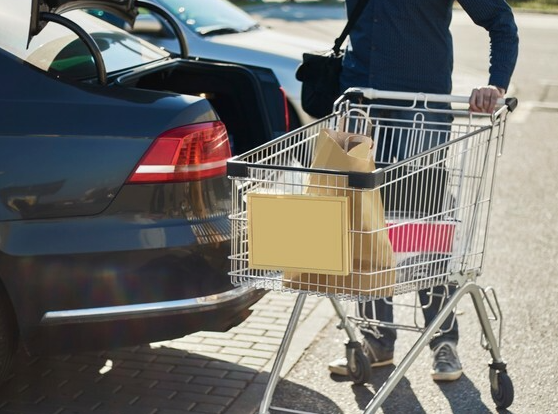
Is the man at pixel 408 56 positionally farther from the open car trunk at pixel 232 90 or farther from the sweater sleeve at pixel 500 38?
the open car trunk at pixel 232 90

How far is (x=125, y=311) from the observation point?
12.1ft

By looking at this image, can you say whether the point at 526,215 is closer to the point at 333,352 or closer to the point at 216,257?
the point at 333,352

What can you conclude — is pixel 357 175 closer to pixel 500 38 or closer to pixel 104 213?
pixel 104 213

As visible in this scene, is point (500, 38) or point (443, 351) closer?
point (500, 38)

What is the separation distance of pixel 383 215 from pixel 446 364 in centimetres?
140

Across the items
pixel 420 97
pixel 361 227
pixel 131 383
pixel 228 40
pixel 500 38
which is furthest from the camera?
pixel 228 40

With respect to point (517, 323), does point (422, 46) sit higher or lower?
higher

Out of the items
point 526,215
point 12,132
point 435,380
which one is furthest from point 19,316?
point 526,215

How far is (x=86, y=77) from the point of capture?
13.5ft

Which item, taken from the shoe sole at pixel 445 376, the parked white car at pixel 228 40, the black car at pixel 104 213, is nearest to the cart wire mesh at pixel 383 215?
the black car at pixel 104 213

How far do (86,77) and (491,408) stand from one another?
208 cm

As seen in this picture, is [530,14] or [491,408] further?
[530,14]

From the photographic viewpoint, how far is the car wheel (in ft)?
12.0

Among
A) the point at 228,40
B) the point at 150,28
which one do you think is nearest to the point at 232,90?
the point at 228,40
